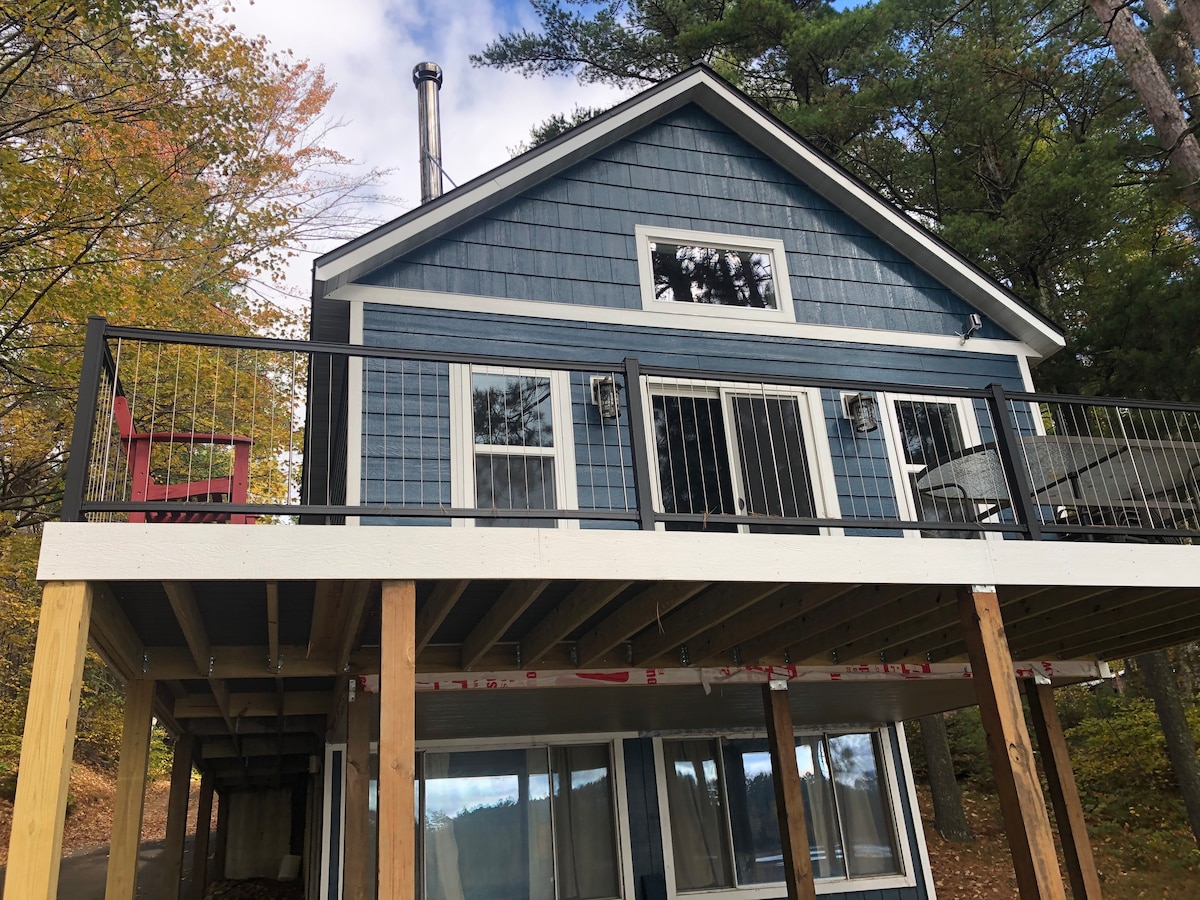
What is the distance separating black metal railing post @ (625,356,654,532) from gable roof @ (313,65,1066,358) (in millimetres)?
3904

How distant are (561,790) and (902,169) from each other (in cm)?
1267

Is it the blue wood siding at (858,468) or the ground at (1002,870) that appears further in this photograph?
the ground at (1002,870)

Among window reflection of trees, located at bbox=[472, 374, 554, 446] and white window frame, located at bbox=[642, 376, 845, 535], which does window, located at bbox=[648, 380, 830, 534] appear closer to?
white window frame, located at bbox=[642, 376, 845, 535]

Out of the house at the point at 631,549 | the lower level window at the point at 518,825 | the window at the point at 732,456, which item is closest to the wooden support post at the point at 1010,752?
the house at the point at 631,549

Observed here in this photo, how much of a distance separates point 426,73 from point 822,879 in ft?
39.9

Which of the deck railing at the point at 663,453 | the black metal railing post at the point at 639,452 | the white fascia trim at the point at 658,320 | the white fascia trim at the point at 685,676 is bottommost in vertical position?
the white fascia trim at the point at 685,676

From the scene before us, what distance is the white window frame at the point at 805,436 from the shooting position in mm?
8578

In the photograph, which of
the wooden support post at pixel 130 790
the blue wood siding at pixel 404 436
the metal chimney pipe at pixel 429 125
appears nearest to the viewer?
the wooden support post at pixel 130 790

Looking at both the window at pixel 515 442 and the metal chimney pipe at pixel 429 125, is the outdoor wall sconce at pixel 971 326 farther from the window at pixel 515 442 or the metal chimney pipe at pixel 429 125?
the metal chimney pipe at pixel 429 125

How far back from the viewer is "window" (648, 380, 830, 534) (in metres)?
8.62

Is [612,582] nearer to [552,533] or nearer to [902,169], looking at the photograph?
[552,533]

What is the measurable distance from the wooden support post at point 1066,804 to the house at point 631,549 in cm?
3

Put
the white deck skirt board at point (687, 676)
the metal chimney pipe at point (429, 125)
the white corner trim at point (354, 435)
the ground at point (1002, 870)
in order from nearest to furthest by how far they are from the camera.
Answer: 1. the white deck skirt board at point (687, 676)
2. the white corner trim at point (354, 435)
3. the ground at point (1002, 870)
4. the metal chimney pipe at point (429, 125)

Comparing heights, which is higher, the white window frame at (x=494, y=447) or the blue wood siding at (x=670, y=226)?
the blue wood siding at (x=670, y=226)
